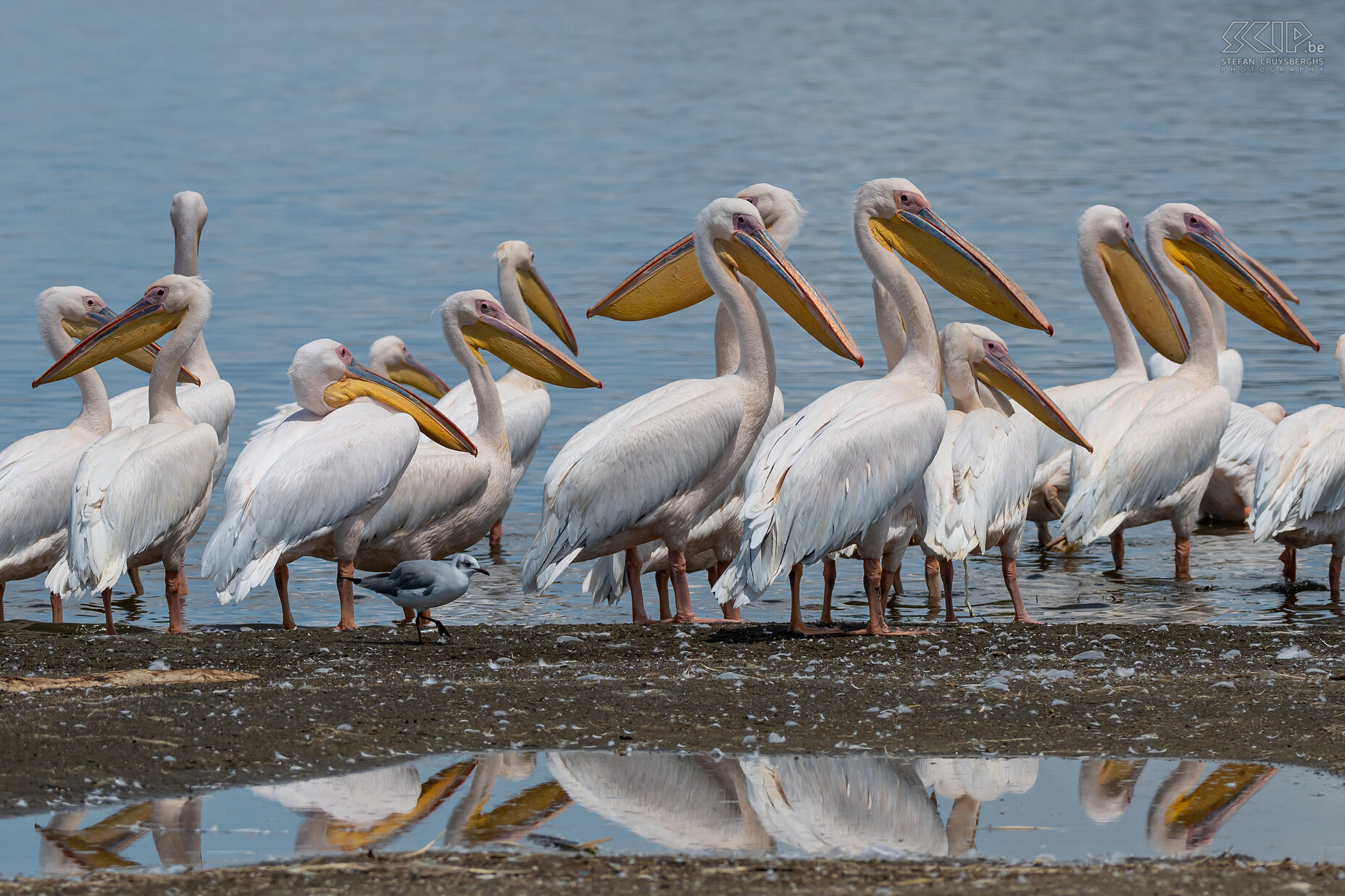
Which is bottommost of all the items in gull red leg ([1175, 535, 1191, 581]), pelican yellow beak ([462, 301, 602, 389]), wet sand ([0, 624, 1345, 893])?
gull red leg ([1175, 535, 1191, 581])

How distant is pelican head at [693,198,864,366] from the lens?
7.50 meters

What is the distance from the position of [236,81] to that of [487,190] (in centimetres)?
2619

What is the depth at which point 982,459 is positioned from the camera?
7371mm

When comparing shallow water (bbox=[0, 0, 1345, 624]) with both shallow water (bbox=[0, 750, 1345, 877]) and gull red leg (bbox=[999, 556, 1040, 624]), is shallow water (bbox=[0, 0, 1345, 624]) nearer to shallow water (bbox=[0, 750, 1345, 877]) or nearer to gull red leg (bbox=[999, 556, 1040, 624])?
gull red leg (bbox=[999, 556, 1040, 624])

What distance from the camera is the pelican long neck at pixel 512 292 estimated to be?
34.9ft

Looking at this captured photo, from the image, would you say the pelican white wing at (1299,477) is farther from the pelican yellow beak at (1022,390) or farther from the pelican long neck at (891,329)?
the pelican long neck at (891,329)

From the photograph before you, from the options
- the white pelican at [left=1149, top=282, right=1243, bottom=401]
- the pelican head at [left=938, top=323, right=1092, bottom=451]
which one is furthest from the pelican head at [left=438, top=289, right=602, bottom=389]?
the white pelican at [left=1149, top=282, right=1243, bottom=401]

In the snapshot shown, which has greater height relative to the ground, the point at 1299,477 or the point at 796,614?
the point at 1299,477

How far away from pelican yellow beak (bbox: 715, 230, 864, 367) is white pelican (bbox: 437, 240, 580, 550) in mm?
1464

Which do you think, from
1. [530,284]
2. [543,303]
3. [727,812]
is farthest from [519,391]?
[727,812]

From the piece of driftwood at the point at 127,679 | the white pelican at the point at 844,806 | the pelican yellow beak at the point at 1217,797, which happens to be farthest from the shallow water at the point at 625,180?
the pelican yellow beak at the point at 1217,797

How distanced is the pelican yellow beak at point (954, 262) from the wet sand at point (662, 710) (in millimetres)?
1628

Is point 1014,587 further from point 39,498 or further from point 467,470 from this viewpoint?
point 39,498

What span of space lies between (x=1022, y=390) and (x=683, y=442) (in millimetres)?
1547
